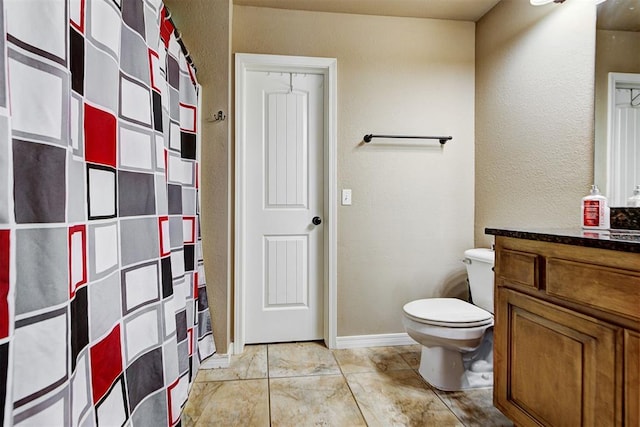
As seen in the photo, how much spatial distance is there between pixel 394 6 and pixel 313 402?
2525mm

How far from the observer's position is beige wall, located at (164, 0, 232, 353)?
77.9 inches

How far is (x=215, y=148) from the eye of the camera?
79.3 inches

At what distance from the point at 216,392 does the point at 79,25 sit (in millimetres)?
1728

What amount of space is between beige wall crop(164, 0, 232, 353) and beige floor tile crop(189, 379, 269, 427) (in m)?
0.30

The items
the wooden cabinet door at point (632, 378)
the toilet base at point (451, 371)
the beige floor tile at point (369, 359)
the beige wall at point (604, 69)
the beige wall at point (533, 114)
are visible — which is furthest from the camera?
the beige floor tile at point (369, 359)

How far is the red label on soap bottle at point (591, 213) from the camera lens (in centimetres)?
139

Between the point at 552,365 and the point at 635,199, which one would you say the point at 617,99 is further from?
the point at 552,365

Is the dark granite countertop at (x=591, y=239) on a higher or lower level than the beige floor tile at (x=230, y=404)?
higher

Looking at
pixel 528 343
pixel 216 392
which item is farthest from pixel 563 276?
pixel 216 392

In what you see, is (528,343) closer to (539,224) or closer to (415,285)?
(539,224)

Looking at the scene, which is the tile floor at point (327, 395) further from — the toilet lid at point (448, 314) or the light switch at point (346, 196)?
the light switch at point (346, 196)

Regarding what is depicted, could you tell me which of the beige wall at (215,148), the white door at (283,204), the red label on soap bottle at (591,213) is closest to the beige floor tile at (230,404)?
the beige wall at (215,148)

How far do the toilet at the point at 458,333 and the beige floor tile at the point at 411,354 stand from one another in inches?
6.3

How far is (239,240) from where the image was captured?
218 cm
